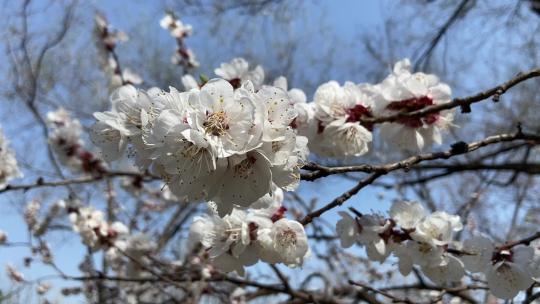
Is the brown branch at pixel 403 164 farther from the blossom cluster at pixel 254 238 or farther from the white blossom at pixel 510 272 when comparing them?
the white blossom at pixel 510 272

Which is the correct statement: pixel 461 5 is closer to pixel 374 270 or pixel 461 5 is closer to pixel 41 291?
pixel 374 270

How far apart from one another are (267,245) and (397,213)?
0.52m

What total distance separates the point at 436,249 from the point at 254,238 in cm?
59

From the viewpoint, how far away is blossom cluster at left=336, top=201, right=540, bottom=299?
1371mm

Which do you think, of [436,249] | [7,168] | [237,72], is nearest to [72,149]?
[7,168]

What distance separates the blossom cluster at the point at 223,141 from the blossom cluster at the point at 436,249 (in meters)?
0.67

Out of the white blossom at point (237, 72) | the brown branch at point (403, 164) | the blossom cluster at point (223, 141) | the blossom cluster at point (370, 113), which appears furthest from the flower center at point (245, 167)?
the white blossom at point (237, 72)

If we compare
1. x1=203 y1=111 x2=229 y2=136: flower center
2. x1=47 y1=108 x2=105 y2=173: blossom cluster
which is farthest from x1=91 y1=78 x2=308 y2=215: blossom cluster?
x1=47 y1=108 x2=105 y2=173: blossom cluster

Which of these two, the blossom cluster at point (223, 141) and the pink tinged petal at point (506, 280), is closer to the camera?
the blossom cluster at point (223, 141)

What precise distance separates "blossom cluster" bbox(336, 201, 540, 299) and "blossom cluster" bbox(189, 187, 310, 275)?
Result: 0.87 ft

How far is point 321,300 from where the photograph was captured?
225cm

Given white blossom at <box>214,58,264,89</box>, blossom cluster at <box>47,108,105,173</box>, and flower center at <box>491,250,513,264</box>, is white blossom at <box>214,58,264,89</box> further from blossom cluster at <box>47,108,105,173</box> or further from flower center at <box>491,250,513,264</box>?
blossom cluster at <box>47,108,105,173</box>

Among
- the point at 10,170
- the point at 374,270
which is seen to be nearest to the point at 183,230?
the point at 374,270

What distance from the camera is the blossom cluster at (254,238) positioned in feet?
3.95
